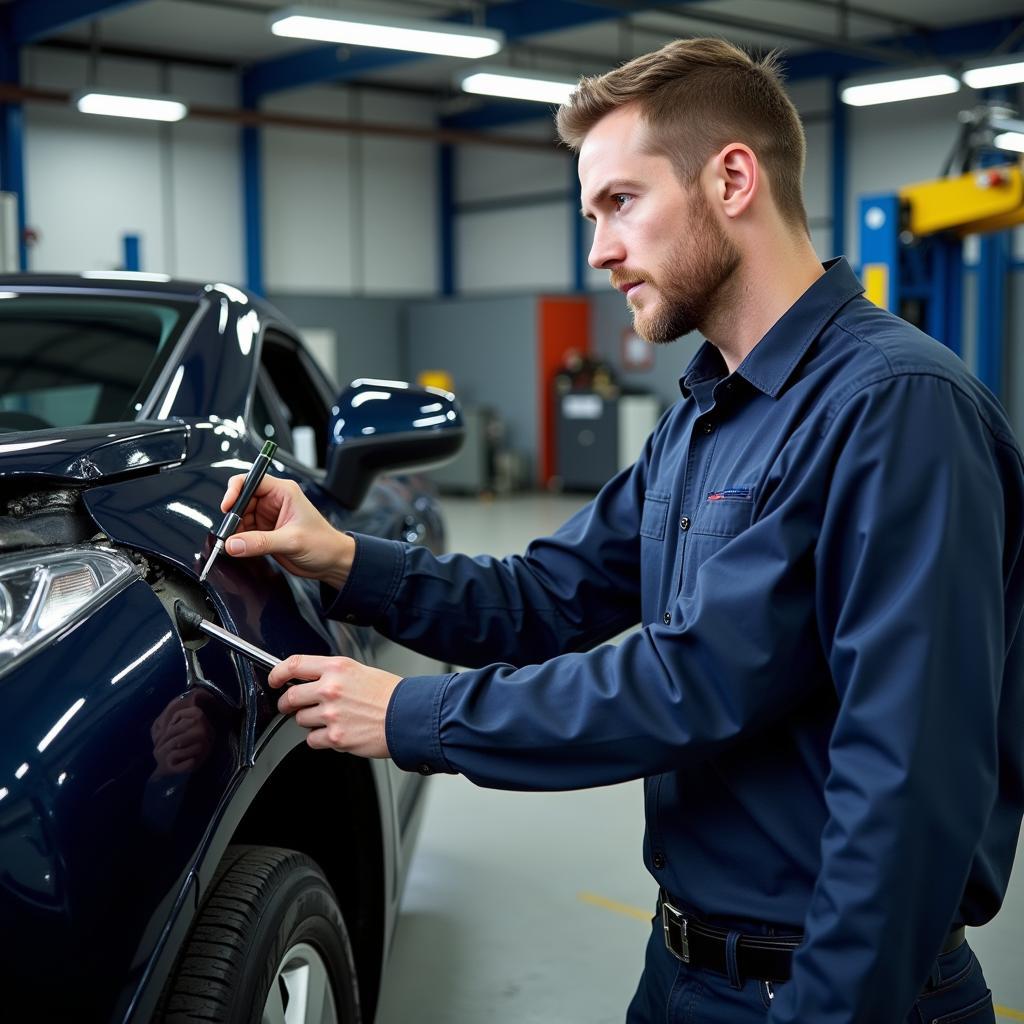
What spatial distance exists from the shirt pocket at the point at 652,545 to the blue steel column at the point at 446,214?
1505 centimetres

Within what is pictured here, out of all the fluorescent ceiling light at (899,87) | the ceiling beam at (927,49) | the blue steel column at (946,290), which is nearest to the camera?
the blue steel column at (946,290)

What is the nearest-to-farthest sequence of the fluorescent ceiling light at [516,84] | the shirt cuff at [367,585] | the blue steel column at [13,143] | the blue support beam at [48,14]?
the shirt cuff at [367,585] < the fluorescent ceiling light at [516,84] < the blue support beam at [48,14] < the blue steel column at [13,143]

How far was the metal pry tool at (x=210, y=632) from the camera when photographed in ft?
4.16

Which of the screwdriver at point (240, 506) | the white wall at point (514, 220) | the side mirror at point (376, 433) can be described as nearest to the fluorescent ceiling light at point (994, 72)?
the white wall at point (514, 220)

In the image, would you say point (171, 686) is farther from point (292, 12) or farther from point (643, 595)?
point (292, 12)

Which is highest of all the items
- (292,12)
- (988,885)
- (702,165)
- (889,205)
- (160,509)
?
(292,12)

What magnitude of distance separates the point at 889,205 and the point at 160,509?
23.5 ft

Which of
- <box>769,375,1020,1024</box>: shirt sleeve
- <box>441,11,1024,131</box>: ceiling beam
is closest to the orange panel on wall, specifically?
<box>441,11,1024,131</box>: ceiling beam

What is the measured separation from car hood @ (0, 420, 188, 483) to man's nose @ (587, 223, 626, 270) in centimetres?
58

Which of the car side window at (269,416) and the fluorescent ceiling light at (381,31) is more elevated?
the fluorescent ceiling light at (381,31)

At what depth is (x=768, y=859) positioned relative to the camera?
4.18ft

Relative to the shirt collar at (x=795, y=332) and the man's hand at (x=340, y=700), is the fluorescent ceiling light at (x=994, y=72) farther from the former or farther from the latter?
the man's hand at (x=340, y=700)

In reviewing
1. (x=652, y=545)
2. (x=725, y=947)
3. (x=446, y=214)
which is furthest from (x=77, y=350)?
(x=446, y=214)

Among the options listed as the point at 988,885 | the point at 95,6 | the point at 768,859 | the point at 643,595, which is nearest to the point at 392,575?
the point at 643,595
